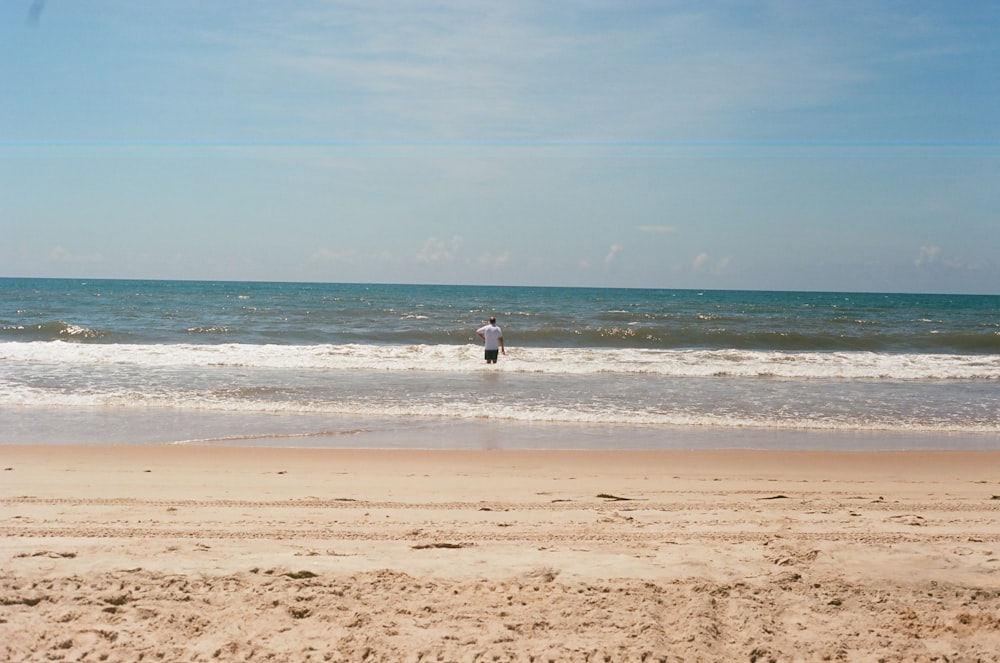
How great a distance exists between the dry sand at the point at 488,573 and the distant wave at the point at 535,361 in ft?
39.2

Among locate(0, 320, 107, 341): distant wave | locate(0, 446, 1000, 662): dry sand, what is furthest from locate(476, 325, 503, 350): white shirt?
locate(0, 320, 107, 341): distant wave

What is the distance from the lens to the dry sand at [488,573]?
390cm

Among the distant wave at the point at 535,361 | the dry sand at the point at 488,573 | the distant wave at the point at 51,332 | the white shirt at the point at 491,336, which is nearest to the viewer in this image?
the dry sand at the point at 488,573

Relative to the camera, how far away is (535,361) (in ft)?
69.6

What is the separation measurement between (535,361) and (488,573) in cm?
1661

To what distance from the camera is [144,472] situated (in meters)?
8.20

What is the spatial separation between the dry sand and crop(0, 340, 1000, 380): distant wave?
11.9m

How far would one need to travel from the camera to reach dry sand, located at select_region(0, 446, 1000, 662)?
390 cm

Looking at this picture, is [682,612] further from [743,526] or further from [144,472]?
[144,472]

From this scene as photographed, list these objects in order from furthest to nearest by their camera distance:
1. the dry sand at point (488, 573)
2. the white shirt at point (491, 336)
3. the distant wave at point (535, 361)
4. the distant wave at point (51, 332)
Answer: the distant wave at point (51, 332)
the white shirt at point (491, 336)
the distant wave at point (535, 361)
the dry sand at point (488, 573)

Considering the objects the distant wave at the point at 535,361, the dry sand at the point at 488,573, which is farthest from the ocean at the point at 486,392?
the dry sand at the point at 488,573

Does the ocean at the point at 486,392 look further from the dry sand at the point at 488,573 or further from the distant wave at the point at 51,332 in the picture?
the dry sand at the point at 488,573

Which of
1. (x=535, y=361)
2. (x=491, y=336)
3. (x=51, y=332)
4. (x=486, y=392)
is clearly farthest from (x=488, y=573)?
(x=51, y=332)

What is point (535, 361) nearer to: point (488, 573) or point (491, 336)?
point (491, 336)
